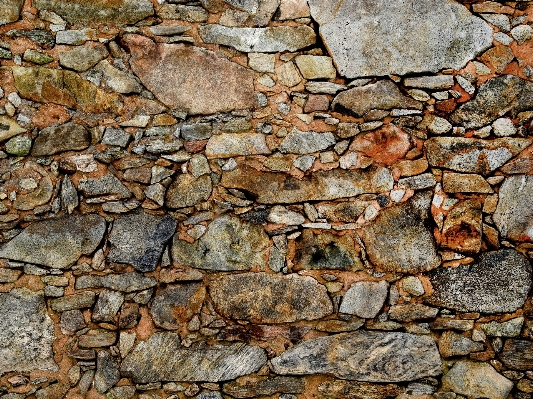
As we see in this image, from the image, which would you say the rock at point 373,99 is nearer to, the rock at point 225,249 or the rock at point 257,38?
the rock at point 257,38

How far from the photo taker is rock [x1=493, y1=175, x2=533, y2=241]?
308 cm

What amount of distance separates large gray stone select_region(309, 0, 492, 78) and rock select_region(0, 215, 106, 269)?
2027mm

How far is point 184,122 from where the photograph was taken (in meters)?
Answer: 3.35

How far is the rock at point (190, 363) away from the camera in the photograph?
318 centimetres

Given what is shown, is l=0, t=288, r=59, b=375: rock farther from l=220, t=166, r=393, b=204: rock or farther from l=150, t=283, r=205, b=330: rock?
l=220, t=166, r=393, b=204: rock

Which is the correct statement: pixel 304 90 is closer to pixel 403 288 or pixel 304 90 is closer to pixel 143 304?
pixel 403 288

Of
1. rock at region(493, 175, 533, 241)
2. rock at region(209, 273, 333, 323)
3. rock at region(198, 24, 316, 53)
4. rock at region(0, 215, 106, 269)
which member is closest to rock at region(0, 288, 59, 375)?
rock at region(0, 215, 106, 269)

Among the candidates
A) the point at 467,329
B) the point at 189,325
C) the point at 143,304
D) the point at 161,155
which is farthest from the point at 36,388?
the point at 467,329

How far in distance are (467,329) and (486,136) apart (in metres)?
1.27

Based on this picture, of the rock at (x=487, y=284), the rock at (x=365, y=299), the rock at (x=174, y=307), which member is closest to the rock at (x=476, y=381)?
the rock at (x=487, y=284)

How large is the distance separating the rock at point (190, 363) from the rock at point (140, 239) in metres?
0.57

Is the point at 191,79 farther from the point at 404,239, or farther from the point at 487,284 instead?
the point at 487,284

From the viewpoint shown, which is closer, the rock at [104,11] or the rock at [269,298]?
the rock at [269,298]

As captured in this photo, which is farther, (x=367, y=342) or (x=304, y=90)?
(x=304, y=90)
